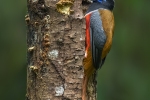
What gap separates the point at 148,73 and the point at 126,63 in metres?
0.33

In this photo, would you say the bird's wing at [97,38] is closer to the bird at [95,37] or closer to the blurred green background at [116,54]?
the bird at [95,37]

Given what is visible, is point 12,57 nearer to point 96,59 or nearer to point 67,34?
point 96,59

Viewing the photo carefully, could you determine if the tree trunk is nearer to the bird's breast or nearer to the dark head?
the bird's breast

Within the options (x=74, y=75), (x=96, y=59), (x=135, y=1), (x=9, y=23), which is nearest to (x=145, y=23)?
(x=135, y=1)

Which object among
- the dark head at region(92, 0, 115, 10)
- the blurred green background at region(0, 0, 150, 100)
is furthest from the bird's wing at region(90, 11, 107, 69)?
the blurred green background at region(0, 0, 150, 100)

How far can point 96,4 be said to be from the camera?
5562mm

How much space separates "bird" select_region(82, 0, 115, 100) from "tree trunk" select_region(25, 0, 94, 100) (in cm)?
49

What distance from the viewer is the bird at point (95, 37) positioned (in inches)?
204

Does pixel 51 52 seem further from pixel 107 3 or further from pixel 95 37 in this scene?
pixel 107 3

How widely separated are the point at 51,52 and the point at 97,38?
86 centimetres

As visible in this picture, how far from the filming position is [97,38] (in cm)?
530

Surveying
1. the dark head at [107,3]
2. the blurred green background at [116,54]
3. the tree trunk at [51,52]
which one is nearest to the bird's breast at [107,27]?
the dark head at [107,3]

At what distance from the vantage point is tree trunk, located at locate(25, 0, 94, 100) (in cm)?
454

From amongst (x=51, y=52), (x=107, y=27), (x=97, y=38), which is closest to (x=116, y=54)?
(x=107, y=27)
